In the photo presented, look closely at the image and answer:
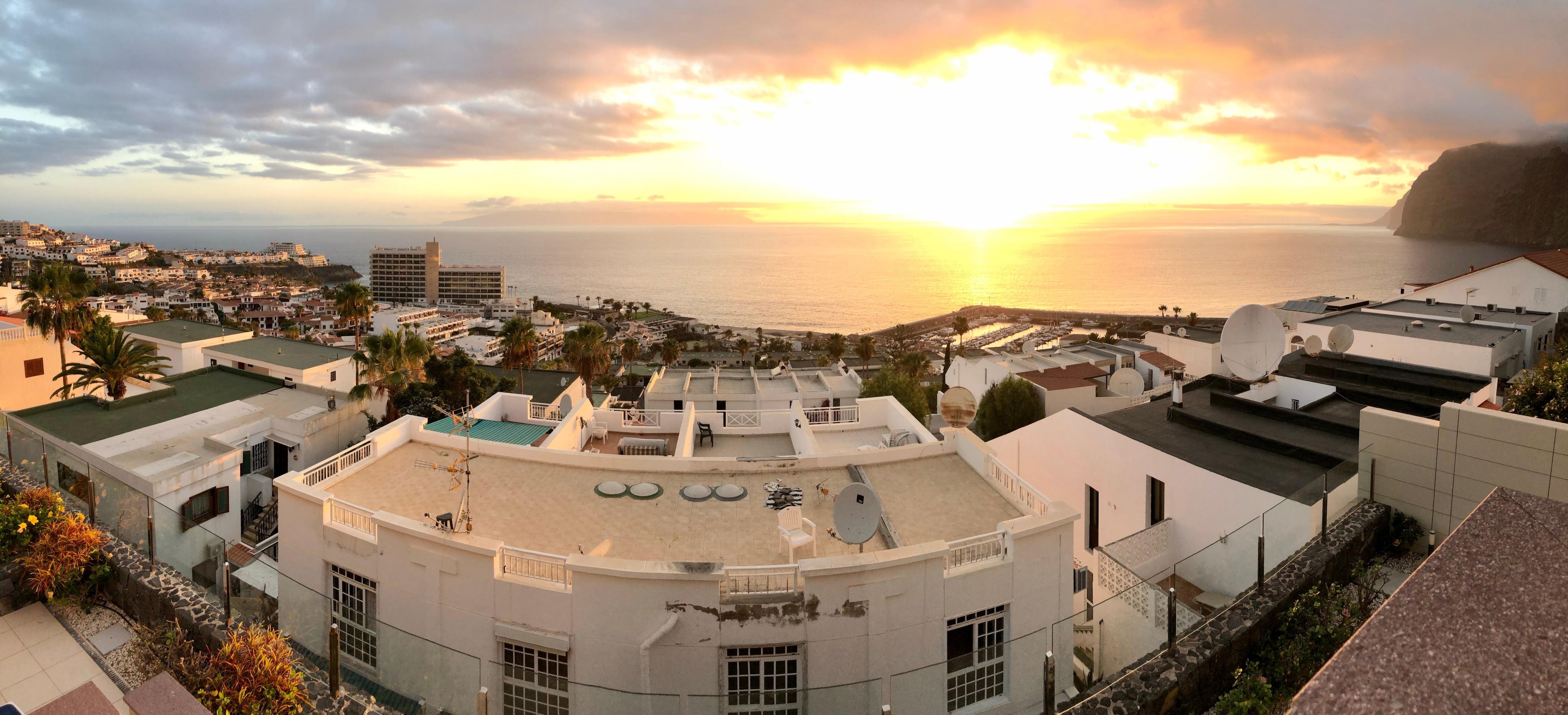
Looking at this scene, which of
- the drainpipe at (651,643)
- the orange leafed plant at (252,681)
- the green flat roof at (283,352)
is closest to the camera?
the orange leafed plant at (252,681)

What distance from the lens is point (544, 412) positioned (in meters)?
20.1

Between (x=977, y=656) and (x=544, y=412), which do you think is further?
(x=544, y=412)

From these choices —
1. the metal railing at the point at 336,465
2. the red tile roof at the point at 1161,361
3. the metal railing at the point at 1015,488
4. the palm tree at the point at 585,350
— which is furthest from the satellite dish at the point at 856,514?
the palm tree at the point at 585,350

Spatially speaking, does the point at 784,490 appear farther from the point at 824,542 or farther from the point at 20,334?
the point at 20,334

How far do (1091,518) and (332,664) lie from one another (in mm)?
15305

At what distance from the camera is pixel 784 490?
40.9 feet

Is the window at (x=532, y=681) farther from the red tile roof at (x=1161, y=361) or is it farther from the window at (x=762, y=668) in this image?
the red tile roof at (x=1161, y=361)

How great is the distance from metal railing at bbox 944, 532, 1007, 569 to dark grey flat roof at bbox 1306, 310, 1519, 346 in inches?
885

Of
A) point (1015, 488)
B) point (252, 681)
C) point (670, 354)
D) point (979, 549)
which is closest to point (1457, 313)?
point (1015, 488)

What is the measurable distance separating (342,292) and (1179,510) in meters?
49.3

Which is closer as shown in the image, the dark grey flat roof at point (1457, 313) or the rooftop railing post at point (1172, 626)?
the rooftop railing post at point (1172, 626)

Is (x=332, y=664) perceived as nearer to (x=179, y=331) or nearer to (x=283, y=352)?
(x=283, y=352)

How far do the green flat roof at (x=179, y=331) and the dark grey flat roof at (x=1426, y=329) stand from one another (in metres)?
54.2

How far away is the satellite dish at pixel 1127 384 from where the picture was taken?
84.9 ft
